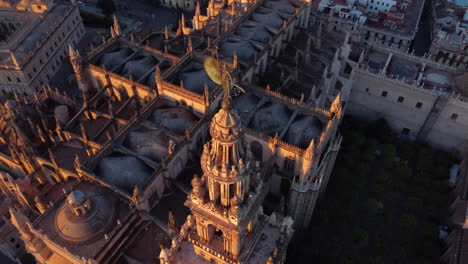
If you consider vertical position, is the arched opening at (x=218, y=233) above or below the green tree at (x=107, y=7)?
above

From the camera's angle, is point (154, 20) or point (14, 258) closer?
point (14, 258)

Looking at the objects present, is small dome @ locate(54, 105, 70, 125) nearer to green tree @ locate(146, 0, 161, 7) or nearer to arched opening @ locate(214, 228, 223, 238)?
arched opening @ locate(214, 228, 223, 238)

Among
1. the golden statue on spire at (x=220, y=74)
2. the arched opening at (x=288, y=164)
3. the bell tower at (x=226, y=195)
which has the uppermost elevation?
the golden statue on spire at (x=220, y=74)

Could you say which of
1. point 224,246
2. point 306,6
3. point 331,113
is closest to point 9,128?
point 224,246

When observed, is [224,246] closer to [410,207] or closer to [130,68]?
[130,68]

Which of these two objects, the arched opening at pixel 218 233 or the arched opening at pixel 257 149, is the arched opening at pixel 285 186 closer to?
the arched opening at pixel 257 149

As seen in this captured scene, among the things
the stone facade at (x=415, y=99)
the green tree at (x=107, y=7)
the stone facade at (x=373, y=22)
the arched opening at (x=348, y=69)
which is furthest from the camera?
the green tree at (x=107, y=7)

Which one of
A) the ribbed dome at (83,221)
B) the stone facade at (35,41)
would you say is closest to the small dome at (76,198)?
the ribbed dome at (83,221)
